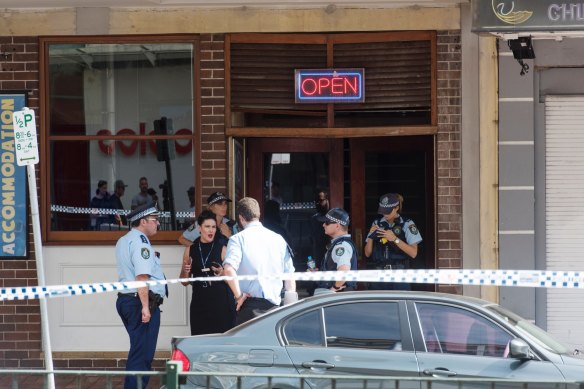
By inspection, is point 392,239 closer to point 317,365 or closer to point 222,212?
point 222,212

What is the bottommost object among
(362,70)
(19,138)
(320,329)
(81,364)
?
(81,364)

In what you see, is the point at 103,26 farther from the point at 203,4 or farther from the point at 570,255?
the point at 570,255

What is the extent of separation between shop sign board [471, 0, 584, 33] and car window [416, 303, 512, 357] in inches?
139

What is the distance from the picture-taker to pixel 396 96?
39.7 ft

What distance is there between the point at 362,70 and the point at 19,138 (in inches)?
159

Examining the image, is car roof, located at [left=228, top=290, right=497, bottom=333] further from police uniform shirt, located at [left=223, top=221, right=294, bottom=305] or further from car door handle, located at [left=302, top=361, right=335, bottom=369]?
police uniform shirt, located at [left=223, top=221, right=294, bottom=305]

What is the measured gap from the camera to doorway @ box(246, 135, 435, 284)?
1305 cm

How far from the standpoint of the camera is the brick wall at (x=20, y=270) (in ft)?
39.5

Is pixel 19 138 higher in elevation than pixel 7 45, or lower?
lower

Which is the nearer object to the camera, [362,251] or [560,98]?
[560,98]

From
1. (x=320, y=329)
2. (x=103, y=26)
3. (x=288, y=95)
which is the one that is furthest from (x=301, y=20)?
(x=320, y=329)

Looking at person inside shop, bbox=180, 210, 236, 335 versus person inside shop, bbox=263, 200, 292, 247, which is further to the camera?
person inside shop, bbox=263, 200, 292, 247

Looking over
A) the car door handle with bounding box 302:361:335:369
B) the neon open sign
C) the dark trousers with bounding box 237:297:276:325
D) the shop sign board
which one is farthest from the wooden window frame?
the car door handle with bounding box 302:361:335:369

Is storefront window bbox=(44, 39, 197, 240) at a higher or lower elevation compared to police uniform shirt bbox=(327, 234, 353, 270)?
higher
